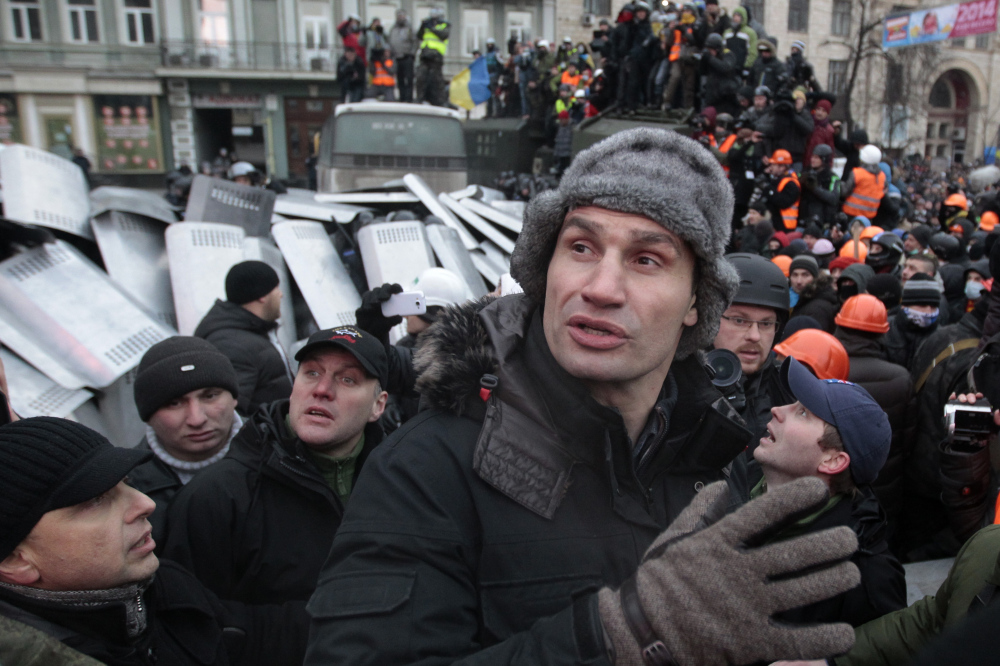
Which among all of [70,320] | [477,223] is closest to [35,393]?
[70,320]

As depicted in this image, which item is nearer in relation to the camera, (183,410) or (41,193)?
(183,410)

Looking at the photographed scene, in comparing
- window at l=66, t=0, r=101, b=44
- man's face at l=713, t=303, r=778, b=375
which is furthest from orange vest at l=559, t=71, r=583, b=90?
window at l=66, t=0, r=101, b=44

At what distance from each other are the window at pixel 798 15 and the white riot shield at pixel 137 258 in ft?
116

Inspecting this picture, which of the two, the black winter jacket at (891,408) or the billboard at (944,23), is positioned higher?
the billboard at (944,23)

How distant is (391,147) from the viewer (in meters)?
9.69

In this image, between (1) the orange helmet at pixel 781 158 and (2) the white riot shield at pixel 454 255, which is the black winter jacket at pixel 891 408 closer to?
(2) the white riot shield at pixel 454 255

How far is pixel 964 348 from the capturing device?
11.3 feet

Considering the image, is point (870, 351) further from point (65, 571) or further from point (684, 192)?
point (65, 571)

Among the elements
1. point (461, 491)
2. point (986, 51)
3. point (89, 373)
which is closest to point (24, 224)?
point (89, 373)

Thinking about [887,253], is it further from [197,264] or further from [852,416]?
[197,264]

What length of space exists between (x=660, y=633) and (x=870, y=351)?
305cm

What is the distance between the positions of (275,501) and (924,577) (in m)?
2.55

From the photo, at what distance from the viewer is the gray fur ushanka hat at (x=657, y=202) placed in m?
1.41

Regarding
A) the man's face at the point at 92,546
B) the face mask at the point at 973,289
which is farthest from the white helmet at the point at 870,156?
the man's face at the point at 92,546
